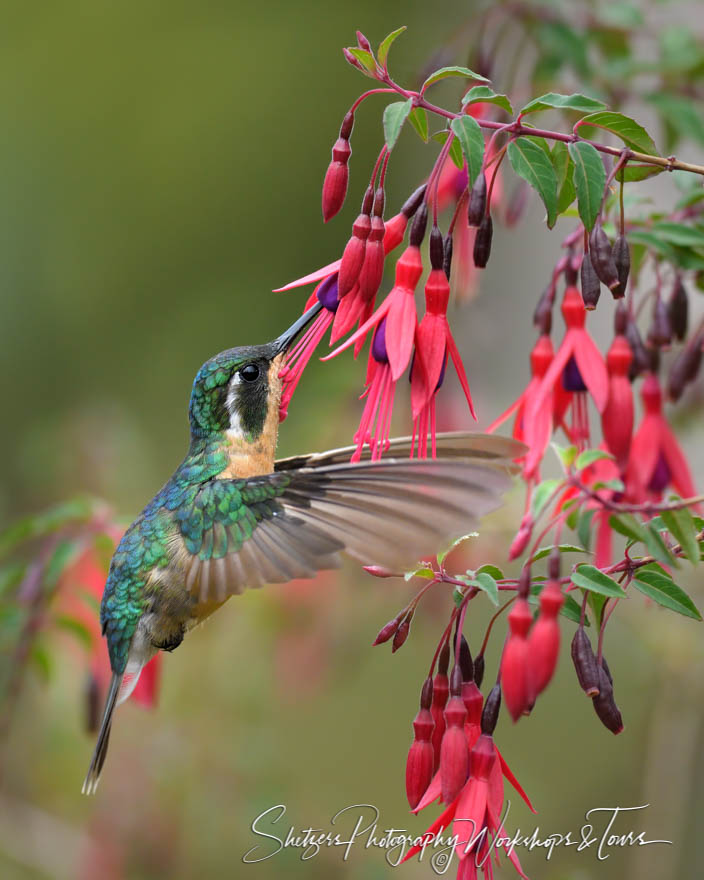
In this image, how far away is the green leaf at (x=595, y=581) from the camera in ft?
2.47

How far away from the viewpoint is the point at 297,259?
4055 mm

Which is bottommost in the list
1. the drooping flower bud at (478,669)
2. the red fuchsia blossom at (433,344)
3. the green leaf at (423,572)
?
the drooping flower bud at (478,669)

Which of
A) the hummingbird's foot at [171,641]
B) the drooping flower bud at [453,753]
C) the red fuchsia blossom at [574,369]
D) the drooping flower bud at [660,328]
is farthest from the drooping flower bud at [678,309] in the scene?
the hummingbird's foot at [171,641]

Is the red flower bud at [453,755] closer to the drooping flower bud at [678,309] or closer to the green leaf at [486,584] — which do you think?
the green leaf at [486,584]

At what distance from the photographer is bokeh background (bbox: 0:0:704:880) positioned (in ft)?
5.95

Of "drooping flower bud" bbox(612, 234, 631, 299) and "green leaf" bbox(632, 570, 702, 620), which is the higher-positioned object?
"drooping flower bud" bbox(612, 234, 631, 299)

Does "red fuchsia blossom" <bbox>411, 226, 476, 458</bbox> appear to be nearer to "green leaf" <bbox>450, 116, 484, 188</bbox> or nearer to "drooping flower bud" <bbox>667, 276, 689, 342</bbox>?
"green leaf" <bbox>450, 116, 484, 188</bbox>

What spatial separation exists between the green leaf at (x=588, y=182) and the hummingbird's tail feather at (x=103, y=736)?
68 cm

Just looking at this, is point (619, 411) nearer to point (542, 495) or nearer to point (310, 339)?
point (542, 495)

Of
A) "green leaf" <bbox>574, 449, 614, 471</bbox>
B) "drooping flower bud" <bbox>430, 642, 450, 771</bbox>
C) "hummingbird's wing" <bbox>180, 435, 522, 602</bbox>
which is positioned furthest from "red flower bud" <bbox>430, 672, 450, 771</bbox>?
"green leaf" <bbox>574, 449, 614, 471</bbox>

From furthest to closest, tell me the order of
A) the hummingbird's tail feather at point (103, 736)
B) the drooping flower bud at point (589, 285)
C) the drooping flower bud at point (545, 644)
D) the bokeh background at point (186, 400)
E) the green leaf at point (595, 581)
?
the bokeh background at point (186, 400) → the hummingbird's tail feather at point (103, 736) → the drooping flower bud at point (589, 285) → the green leaf at point (595, 581) → the drooping flower bud at point (545, 644)

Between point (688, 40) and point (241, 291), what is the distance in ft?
8.82

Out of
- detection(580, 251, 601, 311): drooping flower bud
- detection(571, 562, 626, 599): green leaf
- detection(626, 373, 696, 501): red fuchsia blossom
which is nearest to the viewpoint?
detection(571, 562, 626, 599): green leaf

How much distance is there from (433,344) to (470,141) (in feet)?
0.53
